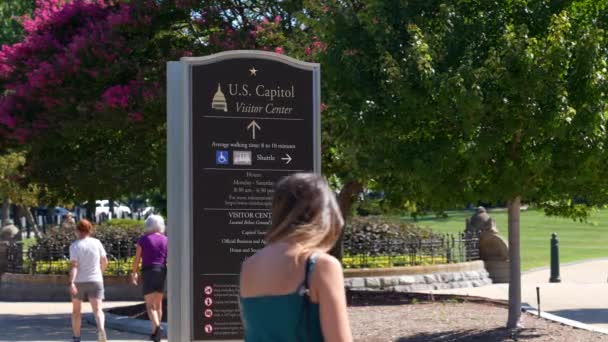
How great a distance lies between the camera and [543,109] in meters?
13.1

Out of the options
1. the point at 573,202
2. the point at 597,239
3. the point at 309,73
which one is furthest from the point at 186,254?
the point at 597,239

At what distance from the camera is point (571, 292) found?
2191cm

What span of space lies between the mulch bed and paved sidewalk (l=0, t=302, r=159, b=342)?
3.62 ft

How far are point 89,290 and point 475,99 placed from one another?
196 inches

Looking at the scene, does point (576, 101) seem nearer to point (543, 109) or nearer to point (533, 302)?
point (543, 109)

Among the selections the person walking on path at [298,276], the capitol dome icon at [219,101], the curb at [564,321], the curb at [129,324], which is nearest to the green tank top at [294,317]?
the person walking on path at [298,276]

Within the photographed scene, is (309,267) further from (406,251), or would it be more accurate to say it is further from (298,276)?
(406,251)

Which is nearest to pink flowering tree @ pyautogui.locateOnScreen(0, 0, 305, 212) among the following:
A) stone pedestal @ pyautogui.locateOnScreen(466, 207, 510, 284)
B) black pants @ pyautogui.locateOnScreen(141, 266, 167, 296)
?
black pants @ pyautogui.locateOnScreen(141, 266, 167, 296)

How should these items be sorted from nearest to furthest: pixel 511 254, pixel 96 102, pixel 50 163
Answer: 1. pixel 511 254
2. pixel 96 102
3. pixel 50 163

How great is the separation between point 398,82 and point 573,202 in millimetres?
3377

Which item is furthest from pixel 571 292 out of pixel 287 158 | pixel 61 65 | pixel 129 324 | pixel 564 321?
pixel 287 158

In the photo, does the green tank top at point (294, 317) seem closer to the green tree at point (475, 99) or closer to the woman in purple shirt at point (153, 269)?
the green tree at point (475, 99)

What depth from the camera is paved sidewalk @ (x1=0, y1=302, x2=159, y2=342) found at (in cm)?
1580

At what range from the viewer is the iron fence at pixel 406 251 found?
22453 millimetres
